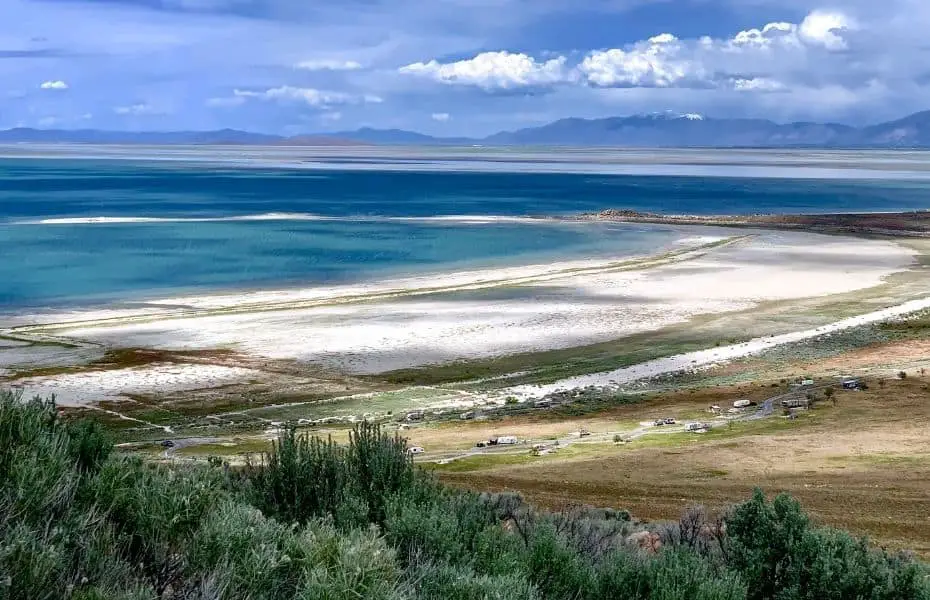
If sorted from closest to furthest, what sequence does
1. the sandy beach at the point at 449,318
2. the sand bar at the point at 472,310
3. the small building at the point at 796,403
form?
the small building at the point at 796,403 < the sandy beach at the point at 449,318 < the sand bar at the point at 472,310

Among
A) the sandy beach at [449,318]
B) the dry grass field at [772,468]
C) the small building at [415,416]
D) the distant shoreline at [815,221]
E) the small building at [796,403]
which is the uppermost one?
the distant shoreline at [815,221]

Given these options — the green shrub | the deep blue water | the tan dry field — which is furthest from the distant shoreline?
the green shrub

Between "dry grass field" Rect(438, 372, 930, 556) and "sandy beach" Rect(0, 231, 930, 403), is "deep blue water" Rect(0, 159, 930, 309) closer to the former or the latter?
"sandy beach" Rect(0, 231, 930, 403)

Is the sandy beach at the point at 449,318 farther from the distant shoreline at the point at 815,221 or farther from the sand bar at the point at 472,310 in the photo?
the distant shoreline at the point at 815,221

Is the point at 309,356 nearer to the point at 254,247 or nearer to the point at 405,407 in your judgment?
the point at 405,407

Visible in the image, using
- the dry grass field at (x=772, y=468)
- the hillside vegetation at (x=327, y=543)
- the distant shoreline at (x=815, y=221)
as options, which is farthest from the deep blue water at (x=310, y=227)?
the hillside vegetation at (x=327, y=543)

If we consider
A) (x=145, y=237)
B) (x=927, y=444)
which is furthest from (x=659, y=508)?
(x=145, y=237)
